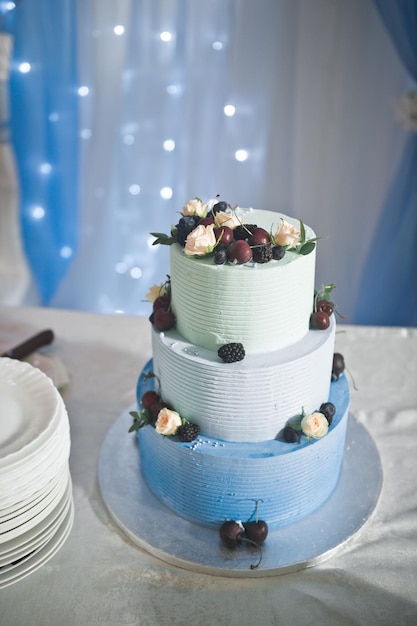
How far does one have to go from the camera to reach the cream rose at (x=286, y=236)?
167cm

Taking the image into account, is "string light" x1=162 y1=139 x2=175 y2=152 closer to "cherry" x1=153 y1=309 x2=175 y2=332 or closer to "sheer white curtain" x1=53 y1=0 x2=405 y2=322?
"sheer white curtain" x1=53 y1=0 x2=405 y2=322

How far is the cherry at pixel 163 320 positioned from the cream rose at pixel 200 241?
0.23 metres

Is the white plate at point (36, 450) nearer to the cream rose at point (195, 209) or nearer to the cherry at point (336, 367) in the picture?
the cream rose at point (195, 209)

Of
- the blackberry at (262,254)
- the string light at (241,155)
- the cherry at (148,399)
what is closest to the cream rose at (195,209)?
the blackberry at (262,254)

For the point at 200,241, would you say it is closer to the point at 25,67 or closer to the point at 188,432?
the point at 188,432

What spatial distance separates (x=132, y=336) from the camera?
2.69 meters

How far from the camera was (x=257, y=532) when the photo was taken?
1746 mm

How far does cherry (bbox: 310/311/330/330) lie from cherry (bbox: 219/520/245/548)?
0.55 m

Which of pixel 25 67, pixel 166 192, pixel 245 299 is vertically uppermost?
pixel 25 67

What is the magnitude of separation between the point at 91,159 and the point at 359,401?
1.74m

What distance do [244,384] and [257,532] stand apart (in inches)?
15.4

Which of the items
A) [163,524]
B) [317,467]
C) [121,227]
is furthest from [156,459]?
[121,227]

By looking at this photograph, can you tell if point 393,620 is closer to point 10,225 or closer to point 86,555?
point 86,555

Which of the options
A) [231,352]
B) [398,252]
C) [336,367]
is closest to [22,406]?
[231,352]
